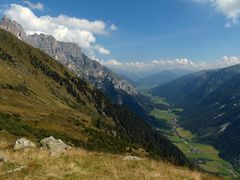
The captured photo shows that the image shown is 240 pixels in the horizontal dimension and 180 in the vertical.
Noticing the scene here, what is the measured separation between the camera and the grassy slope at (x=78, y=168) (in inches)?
798

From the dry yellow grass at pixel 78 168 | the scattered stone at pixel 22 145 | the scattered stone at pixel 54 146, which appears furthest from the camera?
the scattered stone at pixel 22 145

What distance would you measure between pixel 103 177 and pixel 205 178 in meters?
6.96

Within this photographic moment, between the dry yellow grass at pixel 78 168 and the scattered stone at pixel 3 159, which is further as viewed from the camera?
the scattered stone at pixel 3 159

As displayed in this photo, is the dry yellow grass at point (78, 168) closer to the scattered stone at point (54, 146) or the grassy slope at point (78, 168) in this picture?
the grassy slope at point (78, 168)

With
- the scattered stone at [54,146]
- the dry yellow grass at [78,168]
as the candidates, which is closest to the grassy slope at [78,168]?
the dry yellow grass at [78,168]

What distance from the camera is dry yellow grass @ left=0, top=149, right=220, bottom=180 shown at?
66.4ft

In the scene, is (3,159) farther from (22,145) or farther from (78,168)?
(78,168)

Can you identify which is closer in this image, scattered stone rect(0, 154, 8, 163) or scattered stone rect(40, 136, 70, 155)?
scattered stone rect(0, 154, 8, 163)

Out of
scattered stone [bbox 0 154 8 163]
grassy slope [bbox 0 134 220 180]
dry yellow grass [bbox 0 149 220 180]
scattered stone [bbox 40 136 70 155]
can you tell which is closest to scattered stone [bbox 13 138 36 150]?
scattered stone [bbox 40 136 70 155]

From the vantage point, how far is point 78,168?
21.7 metres

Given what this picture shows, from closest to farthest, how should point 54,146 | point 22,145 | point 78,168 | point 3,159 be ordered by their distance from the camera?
point 78,168
point 3,159
point 22,145
point 54,146

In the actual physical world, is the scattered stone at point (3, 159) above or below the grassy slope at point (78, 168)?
below

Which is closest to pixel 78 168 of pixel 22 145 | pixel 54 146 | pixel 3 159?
pixel 3 159

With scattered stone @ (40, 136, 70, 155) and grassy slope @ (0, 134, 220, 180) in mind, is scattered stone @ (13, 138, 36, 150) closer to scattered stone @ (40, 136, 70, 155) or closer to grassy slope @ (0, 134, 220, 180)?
scattered stone @ (40, 136, 70, 155)
